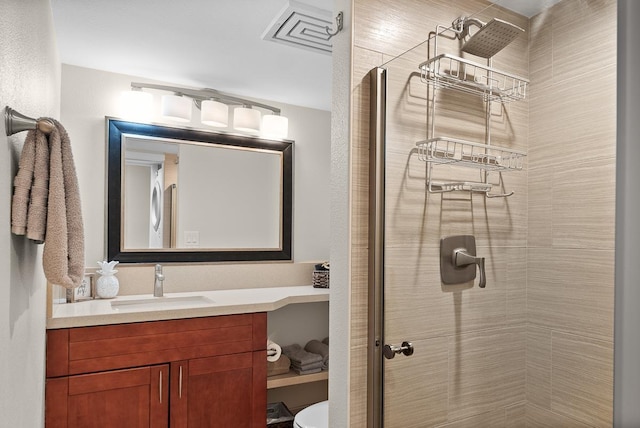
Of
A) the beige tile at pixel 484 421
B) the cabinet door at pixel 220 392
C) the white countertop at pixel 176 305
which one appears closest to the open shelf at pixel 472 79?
the beige tile at pixel 484 421

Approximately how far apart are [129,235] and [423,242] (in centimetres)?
198

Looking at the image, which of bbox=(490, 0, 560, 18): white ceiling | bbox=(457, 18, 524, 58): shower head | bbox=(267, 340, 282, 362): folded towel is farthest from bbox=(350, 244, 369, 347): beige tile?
bbox=(267, 340, 282, 362): folded towel

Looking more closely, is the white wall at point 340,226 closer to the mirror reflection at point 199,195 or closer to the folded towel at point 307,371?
the folded towel at point 307,371

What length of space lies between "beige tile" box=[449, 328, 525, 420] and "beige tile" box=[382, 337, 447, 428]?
3 cm

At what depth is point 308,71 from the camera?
2557mm

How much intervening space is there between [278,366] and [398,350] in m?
1.53

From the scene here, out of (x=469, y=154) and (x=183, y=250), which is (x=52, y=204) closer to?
(x=469, y=154)

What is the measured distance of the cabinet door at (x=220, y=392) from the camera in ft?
7.07

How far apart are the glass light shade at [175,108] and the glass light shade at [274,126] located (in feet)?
1.72

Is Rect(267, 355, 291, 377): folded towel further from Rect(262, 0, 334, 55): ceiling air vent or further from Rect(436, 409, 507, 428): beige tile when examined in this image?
Rect(262, 0, 334, 55): ceiling air vent

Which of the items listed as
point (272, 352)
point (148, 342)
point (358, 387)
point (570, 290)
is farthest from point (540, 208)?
point (272, 352)

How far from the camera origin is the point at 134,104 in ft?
8.55

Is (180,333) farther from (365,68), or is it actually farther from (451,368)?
(365,68)

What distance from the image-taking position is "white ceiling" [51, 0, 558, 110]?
186 cm
